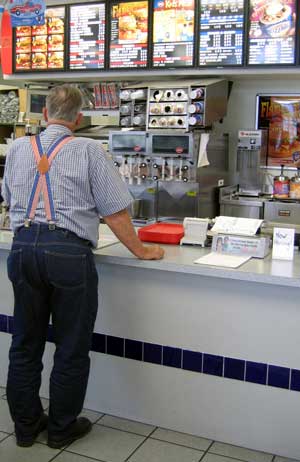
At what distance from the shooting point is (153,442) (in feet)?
9.45

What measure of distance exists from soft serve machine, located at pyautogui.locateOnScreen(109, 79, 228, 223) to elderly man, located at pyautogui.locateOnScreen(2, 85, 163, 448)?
77.2 inches

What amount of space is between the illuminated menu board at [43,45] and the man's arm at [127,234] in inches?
121

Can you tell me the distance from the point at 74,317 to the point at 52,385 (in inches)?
14.2

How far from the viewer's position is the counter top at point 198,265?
258 cm

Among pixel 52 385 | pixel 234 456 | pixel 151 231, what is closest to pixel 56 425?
Answer: pixel 52 385

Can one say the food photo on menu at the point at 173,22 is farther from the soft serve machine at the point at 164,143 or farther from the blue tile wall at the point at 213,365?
the blue tile wall at the point at 213,365

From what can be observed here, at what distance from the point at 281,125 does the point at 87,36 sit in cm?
192

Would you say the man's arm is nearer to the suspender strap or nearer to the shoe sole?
the suspender strap

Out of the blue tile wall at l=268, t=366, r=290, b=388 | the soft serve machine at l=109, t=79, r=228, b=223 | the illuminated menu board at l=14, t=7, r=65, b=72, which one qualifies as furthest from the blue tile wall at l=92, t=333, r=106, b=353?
the illuminated menu board at l=14, t=7, r=65, b=72

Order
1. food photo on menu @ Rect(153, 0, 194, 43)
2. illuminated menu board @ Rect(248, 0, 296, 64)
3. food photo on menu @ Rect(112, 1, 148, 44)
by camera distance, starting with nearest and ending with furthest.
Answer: illuminated menu board @ Rect(248, 0, 296, 64)
food photo on menu @ Rect(153, 0, 194, 43)
food photo on menu @ Rect(112, 1, 148, 44)

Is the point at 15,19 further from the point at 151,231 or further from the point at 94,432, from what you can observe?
the point at 94,432

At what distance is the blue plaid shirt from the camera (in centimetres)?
259

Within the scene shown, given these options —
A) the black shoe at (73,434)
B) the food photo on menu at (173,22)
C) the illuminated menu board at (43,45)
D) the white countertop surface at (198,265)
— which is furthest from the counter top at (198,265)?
the illuminated menu board at (43,45)

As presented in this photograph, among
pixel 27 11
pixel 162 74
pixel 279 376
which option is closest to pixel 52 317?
pixel 279 376
